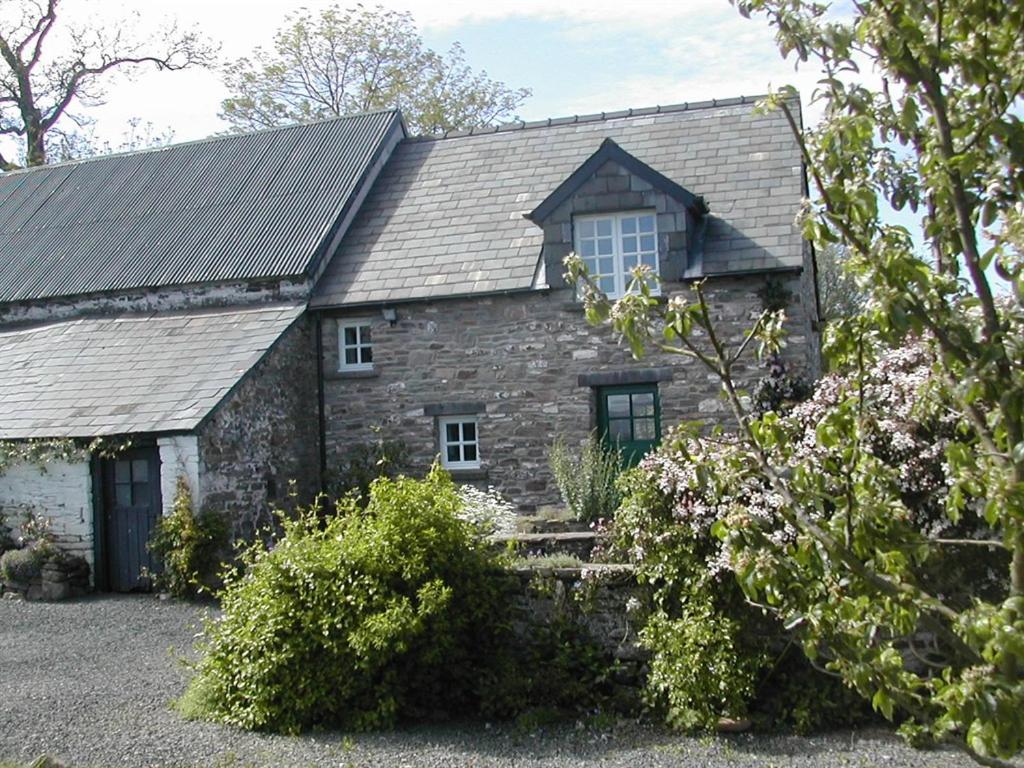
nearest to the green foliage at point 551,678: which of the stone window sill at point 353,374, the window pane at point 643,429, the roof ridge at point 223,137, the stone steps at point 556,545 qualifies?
the stone steps at point 556,545

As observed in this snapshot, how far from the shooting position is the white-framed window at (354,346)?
17234mm

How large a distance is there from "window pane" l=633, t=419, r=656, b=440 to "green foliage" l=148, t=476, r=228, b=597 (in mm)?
5785

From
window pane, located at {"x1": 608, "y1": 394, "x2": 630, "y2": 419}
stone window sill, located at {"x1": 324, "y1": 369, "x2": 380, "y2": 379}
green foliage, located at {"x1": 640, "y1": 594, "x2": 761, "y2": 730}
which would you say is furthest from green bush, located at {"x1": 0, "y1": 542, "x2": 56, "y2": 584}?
green foliage, located at {"x1": 640, "y1": 594, "x2": 761, "y2": 730}

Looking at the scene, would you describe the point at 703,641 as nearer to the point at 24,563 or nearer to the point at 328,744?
the point at 328,744

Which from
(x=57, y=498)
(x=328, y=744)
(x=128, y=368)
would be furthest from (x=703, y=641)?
(x=128, y=368)

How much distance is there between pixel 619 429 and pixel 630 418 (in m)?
0.22

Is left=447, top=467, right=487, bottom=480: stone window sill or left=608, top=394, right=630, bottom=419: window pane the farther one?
left=447, top=467, right=487, bottom=480: stone window sill

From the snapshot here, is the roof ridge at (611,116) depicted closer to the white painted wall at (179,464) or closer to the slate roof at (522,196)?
the slate roof at (522,196)

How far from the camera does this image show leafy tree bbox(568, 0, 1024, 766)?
3.02 metres

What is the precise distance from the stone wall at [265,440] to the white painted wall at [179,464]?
86 mm

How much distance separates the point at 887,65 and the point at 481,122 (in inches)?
1273

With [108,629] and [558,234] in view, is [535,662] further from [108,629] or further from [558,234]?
[558,234]

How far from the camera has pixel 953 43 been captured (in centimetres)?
335

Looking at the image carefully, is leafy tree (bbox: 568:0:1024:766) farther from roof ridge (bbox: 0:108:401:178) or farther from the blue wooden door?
roof ridge (bbox: 0:108:401:178)
